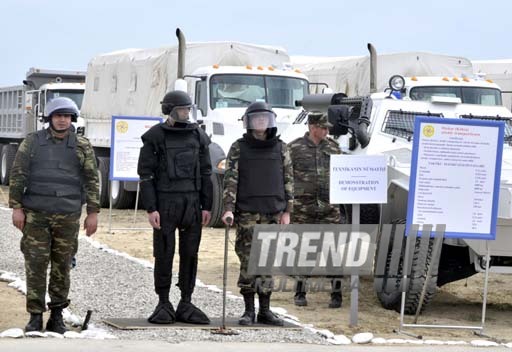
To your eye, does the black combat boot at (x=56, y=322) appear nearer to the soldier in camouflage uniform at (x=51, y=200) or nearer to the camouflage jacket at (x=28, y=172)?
the soldier in camouflage uniform at (x=51, y=200)

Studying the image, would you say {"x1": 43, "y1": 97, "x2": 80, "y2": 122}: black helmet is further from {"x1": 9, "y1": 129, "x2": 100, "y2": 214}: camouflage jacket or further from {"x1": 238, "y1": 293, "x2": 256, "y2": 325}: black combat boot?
{"x1": 238, "y1": 293, "x2": 256, "y2": 325}: black combat boot

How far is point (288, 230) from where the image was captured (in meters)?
12.2

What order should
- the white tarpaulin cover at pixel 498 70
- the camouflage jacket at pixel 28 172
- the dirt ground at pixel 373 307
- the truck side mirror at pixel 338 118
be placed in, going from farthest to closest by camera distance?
1. the white tarpaulin cover at pixel 498 70
2. the truck side mirror at pixel 338 118
3. the dirt ground at pixel 373 307
4. the camouflage jacket at pixel 28 172

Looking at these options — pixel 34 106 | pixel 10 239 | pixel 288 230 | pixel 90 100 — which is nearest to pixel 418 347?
pixel 288 230

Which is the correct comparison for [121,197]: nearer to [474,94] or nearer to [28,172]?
[474,94]

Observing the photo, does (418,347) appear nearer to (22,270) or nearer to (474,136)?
(474,136)

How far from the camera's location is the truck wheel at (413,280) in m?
12.1

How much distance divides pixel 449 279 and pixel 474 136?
2.08m

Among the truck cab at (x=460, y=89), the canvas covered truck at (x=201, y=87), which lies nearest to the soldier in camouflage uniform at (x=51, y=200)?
the canvas covered truck at (x=201, y=87)

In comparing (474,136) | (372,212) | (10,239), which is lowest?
(10,239)

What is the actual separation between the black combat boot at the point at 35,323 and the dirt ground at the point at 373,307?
348 millimetres

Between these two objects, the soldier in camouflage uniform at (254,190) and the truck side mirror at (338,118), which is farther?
the truck side mirror at (338,118)

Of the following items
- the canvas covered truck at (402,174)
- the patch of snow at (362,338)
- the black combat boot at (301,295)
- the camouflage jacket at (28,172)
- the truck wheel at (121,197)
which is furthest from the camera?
the truck wheel at (121,197)

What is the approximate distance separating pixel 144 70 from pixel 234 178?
562 inches
